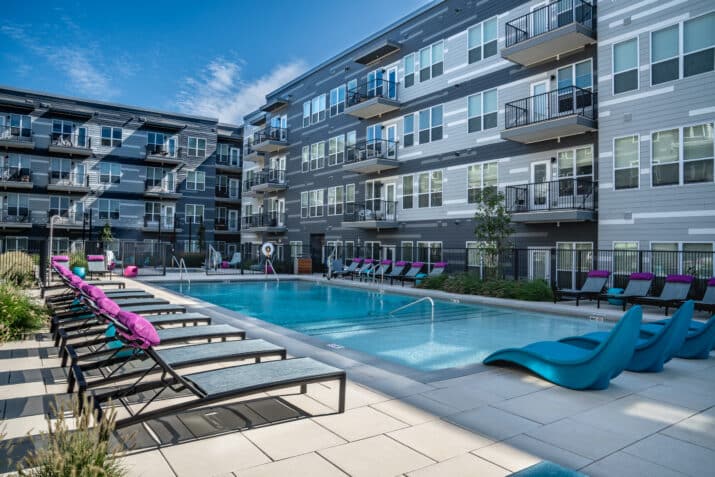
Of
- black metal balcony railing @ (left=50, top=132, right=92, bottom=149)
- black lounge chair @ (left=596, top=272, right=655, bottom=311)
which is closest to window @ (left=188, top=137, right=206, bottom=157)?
black metal balcony railing @ (left=50, top=132, right=92, bottom=149)

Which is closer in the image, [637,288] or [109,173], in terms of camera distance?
[637,288]

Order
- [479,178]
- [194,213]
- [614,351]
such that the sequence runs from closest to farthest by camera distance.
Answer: [614,351] → [479,178] → [194,213]

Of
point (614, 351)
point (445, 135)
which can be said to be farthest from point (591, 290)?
point (445, 135)

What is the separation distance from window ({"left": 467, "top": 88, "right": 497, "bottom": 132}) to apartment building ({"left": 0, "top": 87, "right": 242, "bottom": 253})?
816 inches

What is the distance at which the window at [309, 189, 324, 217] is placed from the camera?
3281cm

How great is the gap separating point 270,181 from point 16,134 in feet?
61.7

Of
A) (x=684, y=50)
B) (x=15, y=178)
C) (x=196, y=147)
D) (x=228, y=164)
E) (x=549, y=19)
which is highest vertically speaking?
(x=549, y=19)

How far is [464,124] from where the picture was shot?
22.8 metres

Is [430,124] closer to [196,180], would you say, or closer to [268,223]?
[268,223]

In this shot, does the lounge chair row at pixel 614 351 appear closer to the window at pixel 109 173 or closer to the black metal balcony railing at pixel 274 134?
the black metal balcony railing at pixel 274 134

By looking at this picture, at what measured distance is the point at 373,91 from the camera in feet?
90.2

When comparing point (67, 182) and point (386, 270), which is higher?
point (67, 182)

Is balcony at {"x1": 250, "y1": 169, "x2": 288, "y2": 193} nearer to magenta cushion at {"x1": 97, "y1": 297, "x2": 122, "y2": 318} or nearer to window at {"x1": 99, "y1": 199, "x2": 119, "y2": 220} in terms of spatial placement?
window at {"x1": 99, "y1": 199, "x2": 119, "y2": 220}

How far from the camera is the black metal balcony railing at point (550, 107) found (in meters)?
17.8
